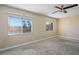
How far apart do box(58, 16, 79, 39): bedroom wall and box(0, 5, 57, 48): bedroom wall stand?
1584mm

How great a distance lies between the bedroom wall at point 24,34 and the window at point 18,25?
26 centimetres

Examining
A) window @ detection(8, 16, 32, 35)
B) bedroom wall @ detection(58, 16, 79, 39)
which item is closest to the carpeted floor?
window @ detection(8, 16, 32, 35)

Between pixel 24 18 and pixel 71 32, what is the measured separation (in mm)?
4960

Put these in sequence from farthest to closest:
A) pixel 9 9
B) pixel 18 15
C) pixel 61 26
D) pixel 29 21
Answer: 1. pixel 61 26
2. pixel 29 21
3. pixel 18 15
4. pixel 9 9

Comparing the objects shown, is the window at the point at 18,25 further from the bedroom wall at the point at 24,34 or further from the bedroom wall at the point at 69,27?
the bedroom wall at the point at 69,27

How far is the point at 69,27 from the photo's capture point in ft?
24.9

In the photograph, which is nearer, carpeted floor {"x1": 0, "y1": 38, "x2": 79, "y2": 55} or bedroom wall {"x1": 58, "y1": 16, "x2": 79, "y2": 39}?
carpeted floor {"x1": 0, "y1": 38, "x2": 79, "y2": 55}

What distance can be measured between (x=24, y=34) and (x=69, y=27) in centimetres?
488

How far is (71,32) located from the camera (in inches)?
292

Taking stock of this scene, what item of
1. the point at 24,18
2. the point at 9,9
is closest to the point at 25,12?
the point at 24,18

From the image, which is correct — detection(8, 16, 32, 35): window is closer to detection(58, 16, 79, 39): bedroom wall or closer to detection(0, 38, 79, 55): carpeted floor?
detection(0, 38, 79, 55): carpeted floor

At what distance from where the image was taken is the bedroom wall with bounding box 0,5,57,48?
12.2 ft

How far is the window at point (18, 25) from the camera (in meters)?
4.21

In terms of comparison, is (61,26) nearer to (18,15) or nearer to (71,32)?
(71,32)
